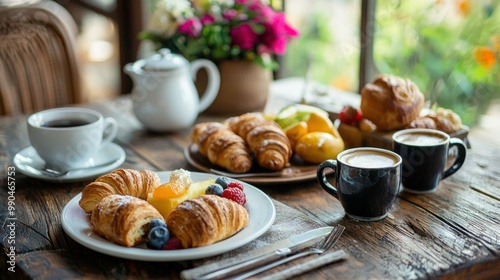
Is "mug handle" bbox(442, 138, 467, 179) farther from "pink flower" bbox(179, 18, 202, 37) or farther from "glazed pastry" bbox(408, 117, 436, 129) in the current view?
"pink flower" bbox(179, 18, 202, 37)

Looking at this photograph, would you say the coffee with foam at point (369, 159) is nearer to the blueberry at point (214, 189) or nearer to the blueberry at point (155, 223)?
the blueberry at point (214, 189)

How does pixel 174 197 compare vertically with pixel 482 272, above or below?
above

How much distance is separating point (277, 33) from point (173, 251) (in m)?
0.96

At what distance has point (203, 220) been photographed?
0.97 meters

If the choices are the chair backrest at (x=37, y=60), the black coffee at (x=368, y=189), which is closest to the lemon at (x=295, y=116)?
the black coffee at (x=368, y=189)

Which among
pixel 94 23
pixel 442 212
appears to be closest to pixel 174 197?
pixel 442 212

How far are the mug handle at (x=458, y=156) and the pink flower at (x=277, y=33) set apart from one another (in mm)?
658

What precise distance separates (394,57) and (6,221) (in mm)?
1790

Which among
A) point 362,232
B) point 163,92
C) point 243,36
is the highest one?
point 243,36

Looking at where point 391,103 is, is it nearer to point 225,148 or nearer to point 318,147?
point 318,147

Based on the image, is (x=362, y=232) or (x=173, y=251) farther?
(x=362, y=232)

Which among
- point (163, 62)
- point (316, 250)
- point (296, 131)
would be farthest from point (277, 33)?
point (316, 250)

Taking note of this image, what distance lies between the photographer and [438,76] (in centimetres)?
244

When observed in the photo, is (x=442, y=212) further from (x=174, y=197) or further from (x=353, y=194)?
(x=174, y=197)
